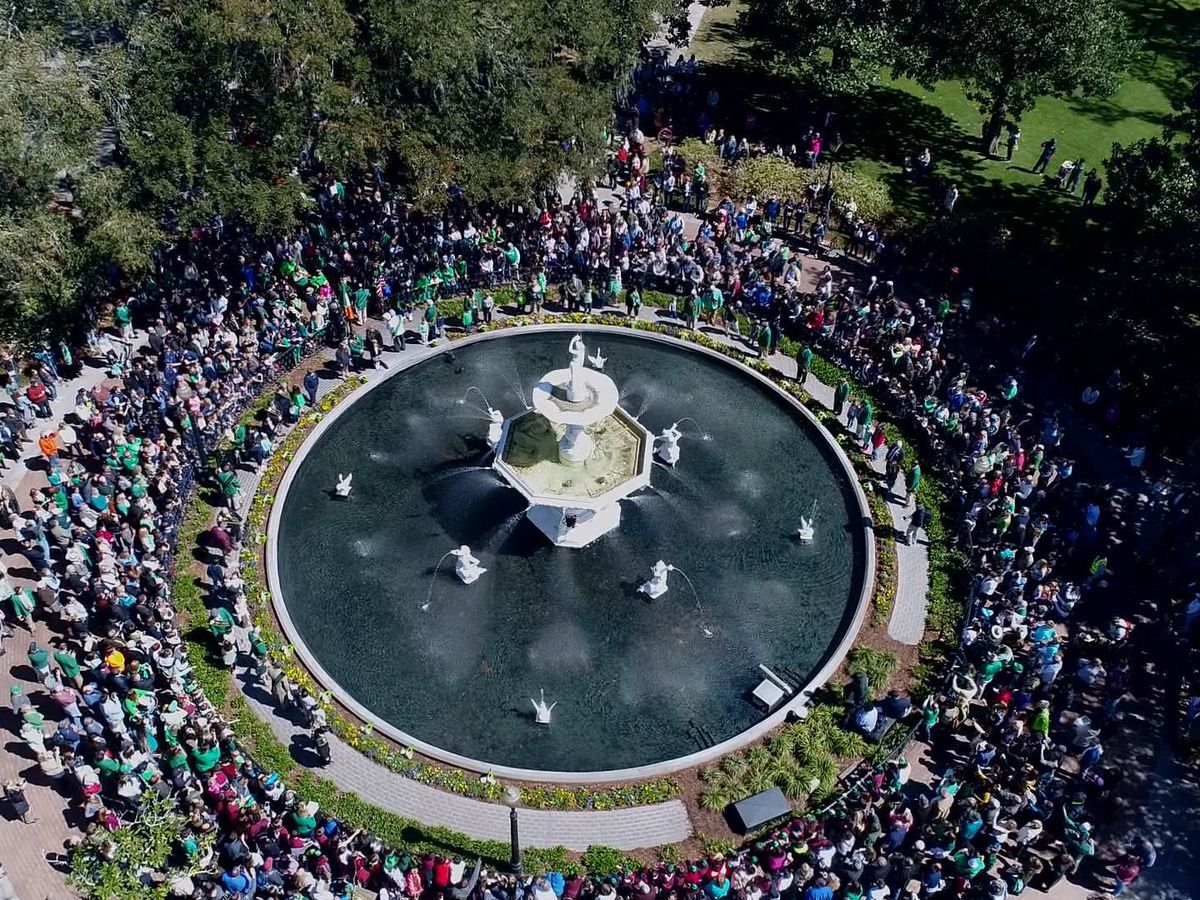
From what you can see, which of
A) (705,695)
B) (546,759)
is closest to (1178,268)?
(705,695)

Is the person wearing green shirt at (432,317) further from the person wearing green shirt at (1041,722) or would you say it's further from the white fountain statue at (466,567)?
the person wearing green shirt at (1041,722)

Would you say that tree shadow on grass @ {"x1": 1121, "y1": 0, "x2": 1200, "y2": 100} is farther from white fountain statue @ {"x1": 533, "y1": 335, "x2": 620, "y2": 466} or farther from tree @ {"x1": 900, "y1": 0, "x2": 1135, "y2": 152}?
white fountain statue @ {"x1": 533, "y1": 335, "x2": 620, "y2": 466}

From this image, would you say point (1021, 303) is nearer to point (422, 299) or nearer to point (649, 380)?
point (649, 380)

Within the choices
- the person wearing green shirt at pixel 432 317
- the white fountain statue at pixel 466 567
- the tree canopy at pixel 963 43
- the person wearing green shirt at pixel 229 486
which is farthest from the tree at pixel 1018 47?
the person wearing green shirt at pixel 229 486

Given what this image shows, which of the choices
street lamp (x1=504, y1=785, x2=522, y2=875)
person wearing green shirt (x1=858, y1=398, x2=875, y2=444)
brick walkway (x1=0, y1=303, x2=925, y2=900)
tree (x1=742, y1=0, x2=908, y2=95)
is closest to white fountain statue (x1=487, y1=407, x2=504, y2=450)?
brick walkway (x1=0, y1=303, x2=925, y2=900)

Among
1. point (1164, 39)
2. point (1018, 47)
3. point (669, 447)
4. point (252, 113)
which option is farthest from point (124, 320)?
point (1164, 39)

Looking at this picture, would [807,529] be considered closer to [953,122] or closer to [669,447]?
[669,447]
